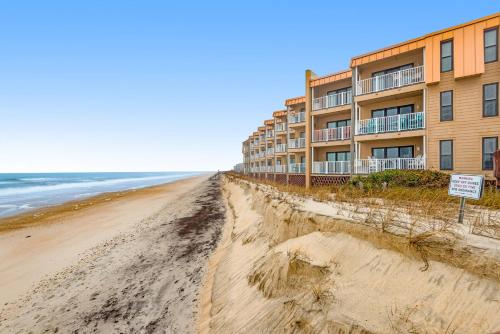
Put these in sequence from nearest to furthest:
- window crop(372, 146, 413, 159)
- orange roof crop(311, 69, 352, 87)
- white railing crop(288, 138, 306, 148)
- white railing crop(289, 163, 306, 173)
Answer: window crop(372, 146, 413, 159) → orange roof crop(311, 69, 352, 87) → white railing crop(289, 163, 306, 173) → white railing crop(288, 138, 306, 148)

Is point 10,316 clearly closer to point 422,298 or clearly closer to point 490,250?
point 422,298

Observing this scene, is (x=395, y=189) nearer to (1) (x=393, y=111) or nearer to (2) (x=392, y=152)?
(2) (x=392, y=152)

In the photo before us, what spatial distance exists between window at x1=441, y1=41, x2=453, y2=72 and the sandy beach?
56.5 feet

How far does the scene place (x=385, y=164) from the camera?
17.0 m

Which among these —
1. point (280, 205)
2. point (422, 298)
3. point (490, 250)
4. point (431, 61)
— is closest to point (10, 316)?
point (280, 205)

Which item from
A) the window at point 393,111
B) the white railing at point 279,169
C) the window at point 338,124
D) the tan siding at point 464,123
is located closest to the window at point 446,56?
the tan siding at point 464,123

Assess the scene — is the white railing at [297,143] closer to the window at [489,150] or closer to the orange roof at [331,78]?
the orange roof at [331,78]

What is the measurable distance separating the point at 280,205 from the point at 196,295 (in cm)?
447

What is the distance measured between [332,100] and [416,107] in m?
6.50

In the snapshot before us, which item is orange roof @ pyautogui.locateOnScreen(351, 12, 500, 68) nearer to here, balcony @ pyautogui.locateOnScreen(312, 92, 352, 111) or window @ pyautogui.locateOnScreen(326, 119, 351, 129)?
balcony @ pyautogui.locateOnScreen(312, 92, 352, 111)

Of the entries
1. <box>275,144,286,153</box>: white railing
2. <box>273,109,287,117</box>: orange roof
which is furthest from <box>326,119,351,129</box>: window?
<box>273,109,287,117</box>: orange roof

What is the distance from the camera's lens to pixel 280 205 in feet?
31.6

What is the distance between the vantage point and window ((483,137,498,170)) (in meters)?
13.6

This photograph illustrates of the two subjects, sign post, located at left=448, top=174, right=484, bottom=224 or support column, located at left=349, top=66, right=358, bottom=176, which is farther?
support column, located at left=349, top=66, right=358, bottom=176
